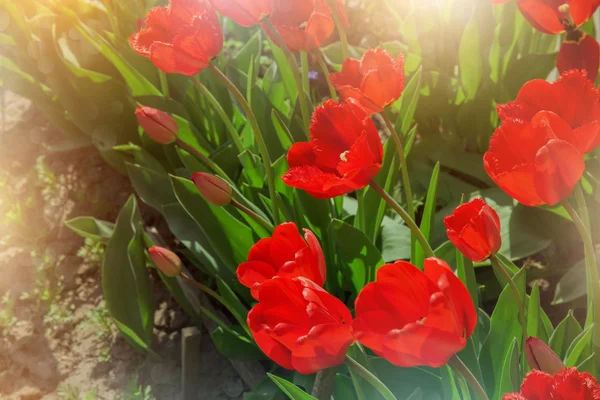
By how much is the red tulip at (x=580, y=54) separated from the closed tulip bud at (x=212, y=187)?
602mm

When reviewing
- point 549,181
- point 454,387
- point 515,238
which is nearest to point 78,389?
point 454,387

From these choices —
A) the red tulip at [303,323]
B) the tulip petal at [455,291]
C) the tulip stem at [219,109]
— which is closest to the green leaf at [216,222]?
the tulip stem at [219,109]

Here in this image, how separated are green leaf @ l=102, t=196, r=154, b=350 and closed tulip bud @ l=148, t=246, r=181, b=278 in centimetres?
41

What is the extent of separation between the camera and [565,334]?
1.05 metres

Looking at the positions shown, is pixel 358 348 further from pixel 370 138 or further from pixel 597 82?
pixel 597 82

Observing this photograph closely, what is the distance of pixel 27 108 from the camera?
246 centimetres

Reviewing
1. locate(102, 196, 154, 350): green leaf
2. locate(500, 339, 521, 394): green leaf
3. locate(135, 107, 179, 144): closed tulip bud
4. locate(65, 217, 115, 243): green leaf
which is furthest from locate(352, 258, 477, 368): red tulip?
locate(65, 217, 115, 243): green leaf

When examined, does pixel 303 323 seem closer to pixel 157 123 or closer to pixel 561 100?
pixel 561 100

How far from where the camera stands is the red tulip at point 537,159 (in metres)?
0.69

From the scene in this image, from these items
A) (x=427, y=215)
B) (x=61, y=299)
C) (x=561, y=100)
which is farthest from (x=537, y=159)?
(x=61, y=299)

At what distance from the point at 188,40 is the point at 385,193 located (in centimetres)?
43

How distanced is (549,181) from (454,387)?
1.29 ft

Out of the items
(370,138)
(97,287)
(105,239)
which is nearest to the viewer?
(370,138)

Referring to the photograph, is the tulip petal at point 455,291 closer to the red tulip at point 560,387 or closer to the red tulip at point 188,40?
the red tulip at point 560,387
